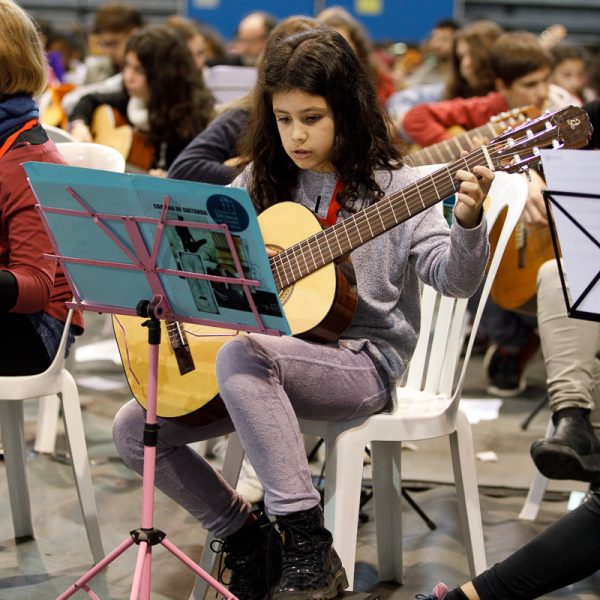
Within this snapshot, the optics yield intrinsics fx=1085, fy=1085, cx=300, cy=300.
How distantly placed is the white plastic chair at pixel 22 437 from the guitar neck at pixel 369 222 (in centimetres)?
72

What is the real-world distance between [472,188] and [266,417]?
0.60 meters

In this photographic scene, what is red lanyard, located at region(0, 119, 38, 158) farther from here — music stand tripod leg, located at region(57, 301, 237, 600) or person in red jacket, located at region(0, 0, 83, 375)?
music stand tripod leg, located at region(57, 301, 237, 600)

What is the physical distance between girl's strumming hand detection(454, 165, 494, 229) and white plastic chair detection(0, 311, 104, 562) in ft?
3.52

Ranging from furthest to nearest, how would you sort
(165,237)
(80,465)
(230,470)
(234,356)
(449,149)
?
(449,149)
(80,465)
(230,470)
(234,356)
(165,237)

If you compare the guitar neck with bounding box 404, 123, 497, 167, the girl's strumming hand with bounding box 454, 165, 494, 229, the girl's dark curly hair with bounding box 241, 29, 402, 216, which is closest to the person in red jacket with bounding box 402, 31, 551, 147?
the guitar neck with bounding box 404, 123, 497, 167

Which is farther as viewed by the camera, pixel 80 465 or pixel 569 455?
pixel 80 465

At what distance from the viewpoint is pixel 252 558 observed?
2.40 m

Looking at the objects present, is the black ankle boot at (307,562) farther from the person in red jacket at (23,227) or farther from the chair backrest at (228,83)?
the chair backrest at (228,83)

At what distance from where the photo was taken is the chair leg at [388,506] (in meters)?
2.75

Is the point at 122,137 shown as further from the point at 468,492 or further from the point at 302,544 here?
the point at 302,544

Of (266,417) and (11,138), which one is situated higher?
(11,138)

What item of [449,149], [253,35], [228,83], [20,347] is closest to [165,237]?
[20,347]

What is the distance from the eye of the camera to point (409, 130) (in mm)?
4605

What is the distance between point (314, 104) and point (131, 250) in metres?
0.63
